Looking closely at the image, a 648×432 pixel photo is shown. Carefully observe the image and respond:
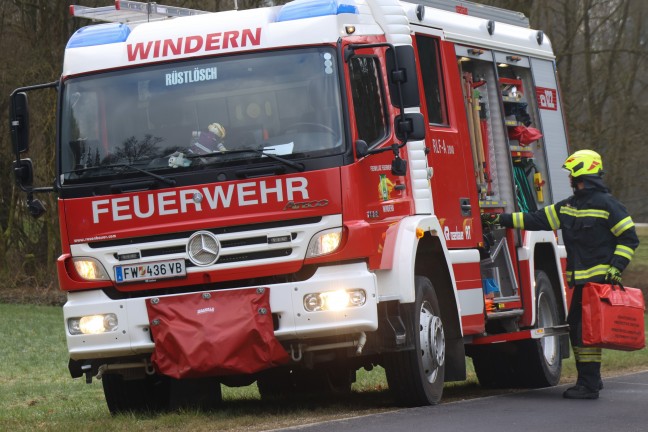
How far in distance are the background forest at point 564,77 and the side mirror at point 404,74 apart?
1905cm

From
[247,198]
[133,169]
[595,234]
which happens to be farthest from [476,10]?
[133,169]

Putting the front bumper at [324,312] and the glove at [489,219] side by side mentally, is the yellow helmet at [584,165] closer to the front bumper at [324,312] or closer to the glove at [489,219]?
the glove at [489,219]

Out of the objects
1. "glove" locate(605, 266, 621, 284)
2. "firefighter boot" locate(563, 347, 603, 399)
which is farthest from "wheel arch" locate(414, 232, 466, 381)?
"glove" locate(605, 266, 621, 284)

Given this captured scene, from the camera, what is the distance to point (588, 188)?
10.6 metres

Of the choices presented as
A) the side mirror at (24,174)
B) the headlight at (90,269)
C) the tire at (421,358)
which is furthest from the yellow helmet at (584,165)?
the side mirror at (24,174)

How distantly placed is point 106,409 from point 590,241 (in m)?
4.17

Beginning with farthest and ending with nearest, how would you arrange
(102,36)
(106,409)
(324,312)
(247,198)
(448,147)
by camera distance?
(106,409), (448,147), (102,36), (247,198), (324,312)

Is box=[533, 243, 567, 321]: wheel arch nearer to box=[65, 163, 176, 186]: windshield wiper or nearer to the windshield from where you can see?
the windshield

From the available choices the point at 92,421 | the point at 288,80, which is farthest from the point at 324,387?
the point at 288,80

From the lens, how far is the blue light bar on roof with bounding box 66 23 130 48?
9.71 meters

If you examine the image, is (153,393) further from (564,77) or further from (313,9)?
(564,77)

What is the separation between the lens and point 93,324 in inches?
364

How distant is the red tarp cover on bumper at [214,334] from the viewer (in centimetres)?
893

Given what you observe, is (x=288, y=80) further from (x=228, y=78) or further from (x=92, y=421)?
(x=92, y=421)
